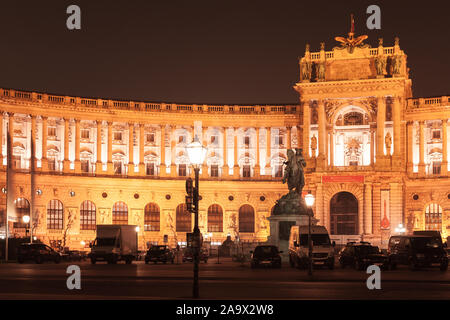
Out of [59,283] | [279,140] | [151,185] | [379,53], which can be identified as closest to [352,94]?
[379,53]

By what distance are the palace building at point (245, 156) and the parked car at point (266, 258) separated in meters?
47.8

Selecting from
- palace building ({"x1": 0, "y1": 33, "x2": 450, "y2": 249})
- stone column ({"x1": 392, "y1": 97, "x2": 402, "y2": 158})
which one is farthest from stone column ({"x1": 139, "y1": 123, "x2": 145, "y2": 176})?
stone column ({"x1": 392, "y1": 97, "x2": 402, "y2": 158})

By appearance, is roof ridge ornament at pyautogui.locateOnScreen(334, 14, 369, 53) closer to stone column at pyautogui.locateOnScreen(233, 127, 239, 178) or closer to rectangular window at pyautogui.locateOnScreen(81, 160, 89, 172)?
stone column at pyautogui.locateOnScreen(233, 127, 239, 178)

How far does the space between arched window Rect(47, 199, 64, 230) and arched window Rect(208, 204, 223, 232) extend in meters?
20.7

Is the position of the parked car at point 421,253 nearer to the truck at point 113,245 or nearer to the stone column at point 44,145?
the truck at point 113,245

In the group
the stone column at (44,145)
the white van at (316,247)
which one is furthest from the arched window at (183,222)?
the white van at (316,247)

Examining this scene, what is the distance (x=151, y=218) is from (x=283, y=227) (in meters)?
53.3

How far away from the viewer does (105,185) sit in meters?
112

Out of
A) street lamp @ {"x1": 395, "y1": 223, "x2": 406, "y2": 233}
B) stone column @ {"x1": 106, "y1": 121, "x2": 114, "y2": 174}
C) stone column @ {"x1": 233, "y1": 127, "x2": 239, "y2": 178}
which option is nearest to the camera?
street lamp @ {"x1": 395, "y1": 223, "x2": 406, "y2": 233}

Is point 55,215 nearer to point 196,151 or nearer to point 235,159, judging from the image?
point 235,159

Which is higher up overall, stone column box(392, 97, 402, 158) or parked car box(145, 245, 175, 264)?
stone column box(392, 97, 402, 158)

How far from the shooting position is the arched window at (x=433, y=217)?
363 feet

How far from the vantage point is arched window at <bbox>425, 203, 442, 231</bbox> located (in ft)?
363
